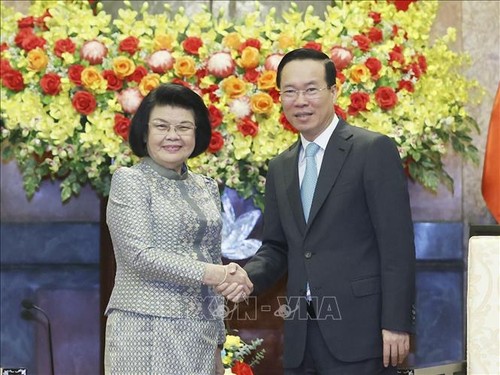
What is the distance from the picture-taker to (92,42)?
12.8 feet

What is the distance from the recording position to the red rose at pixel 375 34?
4000mm

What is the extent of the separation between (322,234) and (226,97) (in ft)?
3.25

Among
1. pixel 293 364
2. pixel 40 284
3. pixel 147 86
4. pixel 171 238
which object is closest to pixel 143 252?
pixel 171 238

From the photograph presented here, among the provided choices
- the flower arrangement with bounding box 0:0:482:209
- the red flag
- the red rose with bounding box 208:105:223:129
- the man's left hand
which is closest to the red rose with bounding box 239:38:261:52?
the flower arrangement with bounding box 0:0:482:209

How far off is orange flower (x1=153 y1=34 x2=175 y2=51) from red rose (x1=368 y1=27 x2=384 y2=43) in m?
0.80

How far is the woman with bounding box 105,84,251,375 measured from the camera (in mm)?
2818

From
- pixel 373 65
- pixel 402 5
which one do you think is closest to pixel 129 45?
pixel 373 65

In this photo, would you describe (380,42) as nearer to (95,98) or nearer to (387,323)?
(95,98)

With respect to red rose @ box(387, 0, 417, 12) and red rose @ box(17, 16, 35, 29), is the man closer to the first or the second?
red rose @ box(387, 0, 417, 12)

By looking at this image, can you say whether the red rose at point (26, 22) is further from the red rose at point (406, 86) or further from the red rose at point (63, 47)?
the red rose at point (406, 86)

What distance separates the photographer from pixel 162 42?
3.93 m

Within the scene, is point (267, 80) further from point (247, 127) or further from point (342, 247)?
point (342, 247)

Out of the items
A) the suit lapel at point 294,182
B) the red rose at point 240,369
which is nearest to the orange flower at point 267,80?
the suit lapel at point 294,182

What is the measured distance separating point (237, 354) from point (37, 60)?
1.37m
